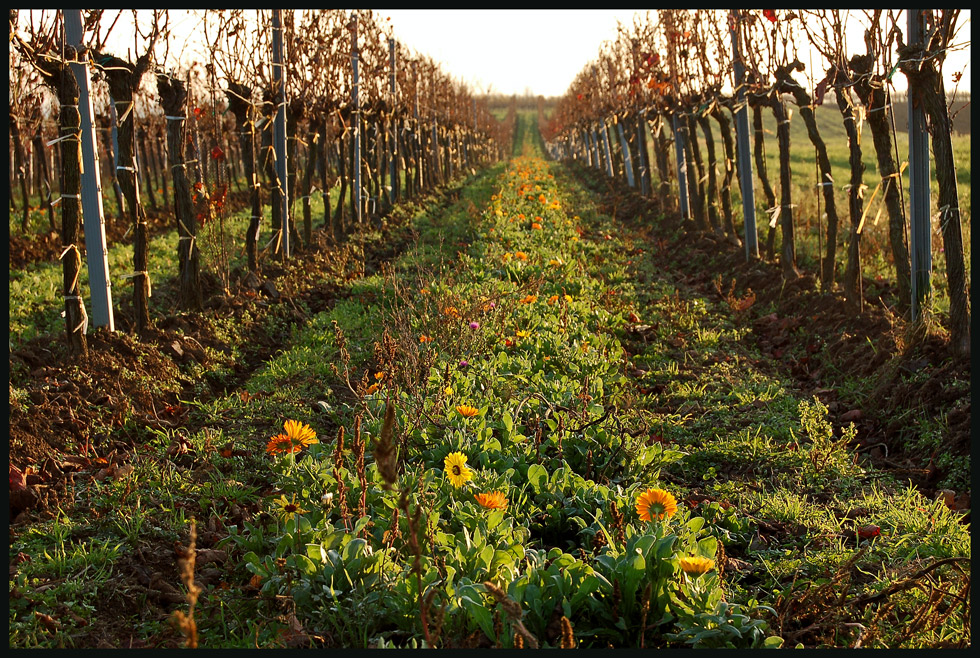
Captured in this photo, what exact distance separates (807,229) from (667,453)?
8.78m

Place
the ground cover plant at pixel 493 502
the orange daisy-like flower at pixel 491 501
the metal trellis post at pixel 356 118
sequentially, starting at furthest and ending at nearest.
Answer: the metal trellis post at pixel 356 118
the orange daisy-like flower at pixel 491 501
the ground cover plant at pixel 493 502

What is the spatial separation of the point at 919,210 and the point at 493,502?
16.3 ft

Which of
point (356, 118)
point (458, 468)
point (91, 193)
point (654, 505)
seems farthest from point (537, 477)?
point (356, 118)

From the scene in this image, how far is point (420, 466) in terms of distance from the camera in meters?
3.51

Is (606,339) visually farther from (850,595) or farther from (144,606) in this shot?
(144,606)

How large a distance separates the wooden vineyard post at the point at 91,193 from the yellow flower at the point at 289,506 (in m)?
3.76

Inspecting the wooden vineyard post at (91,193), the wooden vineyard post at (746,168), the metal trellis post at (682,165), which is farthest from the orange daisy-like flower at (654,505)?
the metal trellis post at (682,165)

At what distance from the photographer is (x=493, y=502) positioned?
108 inches

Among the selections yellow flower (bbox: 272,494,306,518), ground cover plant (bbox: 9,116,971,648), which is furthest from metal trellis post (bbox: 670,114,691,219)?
yellow flower (bbox: 272,494,306,518)

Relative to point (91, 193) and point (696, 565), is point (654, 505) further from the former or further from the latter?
point (91, 193)

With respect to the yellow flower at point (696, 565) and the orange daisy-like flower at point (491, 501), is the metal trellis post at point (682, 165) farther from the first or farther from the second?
the yellow flower at point (696, 565)

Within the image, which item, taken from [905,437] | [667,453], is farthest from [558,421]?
[905,437]

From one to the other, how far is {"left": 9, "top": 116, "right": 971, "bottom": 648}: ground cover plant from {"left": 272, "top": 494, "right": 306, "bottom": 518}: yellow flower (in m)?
0.03

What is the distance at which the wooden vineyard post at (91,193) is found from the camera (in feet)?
19.3
